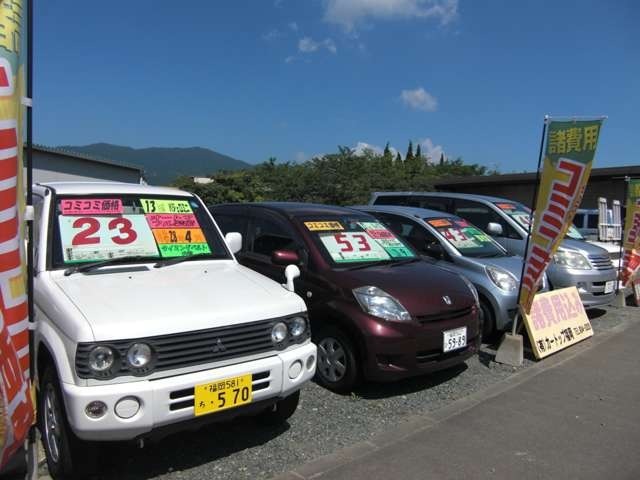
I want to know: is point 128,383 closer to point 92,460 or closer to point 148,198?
point 92,460

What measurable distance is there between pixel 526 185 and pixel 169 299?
24.0 m

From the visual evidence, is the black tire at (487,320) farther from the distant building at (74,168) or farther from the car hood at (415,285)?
the distant building at (74,168)

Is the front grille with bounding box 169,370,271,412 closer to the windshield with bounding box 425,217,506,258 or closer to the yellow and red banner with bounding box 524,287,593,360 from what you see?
the yellow and red banner with bounding box 524,287,593,360

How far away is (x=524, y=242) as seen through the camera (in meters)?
8.29

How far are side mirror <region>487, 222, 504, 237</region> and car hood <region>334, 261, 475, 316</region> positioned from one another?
365 centimetres

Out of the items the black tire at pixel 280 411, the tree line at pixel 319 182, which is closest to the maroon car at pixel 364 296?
the black tire at pixel 280 411

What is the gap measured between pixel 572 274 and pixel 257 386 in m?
6.21

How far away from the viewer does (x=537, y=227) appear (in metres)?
5.59

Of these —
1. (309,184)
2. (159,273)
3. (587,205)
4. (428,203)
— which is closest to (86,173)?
(309,184)

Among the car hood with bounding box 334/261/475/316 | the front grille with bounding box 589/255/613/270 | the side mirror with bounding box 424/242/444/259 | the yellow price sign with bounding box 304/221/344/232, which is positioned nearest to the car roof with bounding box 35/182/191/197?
the yellow price sign with bounding box 304/221/344/232

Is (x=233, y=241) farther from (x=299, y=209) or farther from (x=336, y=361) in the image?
(x=336, y=361)

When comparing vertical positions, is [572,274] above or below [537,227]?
below

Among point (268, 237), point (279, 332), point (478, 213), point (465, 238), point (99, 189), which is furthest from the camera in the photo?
point (478, 213)

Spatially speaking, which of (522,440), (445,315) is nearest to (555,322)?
(445,315)
